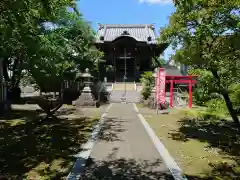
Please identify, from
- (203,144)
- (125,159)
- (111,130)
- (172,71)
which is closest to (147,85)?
(111,130)

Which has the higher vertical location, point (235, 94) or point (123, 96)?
point (235, 94)

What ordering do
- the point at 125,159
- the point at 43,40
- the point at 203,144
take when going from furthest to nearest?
the point at 43,40, the point at 203,144, the point at 125,159

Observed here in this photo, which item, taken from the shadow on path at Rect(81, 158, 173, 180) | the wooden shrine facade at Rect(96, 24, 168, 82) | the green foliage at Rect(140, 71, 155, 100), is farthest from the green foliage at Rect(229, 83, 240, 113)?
the wooden shrine facade at Rect(96, 24, 168, 82)

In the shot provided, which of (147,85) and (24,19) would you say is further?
(147,85)

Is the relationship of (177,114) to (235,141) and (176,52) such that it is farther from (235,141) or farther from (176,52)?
(235,141)

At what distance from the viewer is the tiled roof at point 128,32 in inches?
1474

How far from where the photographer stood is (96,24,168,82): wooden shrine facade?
35969 mm

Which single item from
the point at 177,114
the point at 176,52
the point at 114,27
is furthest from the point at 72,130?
the point at 114,27

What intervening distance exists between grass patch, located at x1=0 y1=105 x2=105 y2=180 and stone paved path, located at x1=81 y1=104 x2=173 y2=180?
59 cm

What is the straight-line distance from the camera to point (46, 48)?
1473 cm

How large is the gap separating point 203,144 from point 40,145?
491cm

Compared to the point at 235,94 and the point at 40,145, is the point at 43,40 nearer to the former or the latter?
the point at 40,145

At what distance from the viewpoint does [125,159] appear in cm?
746

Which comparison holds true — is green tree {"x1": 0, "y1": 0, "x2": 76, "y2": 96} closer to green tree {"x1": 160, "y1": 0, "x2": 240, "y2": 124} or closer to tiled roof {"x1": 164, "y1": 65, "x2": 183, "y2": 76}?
green tree {"x1": 160, "y1": 0, "x2": 240, "y2": 124}
